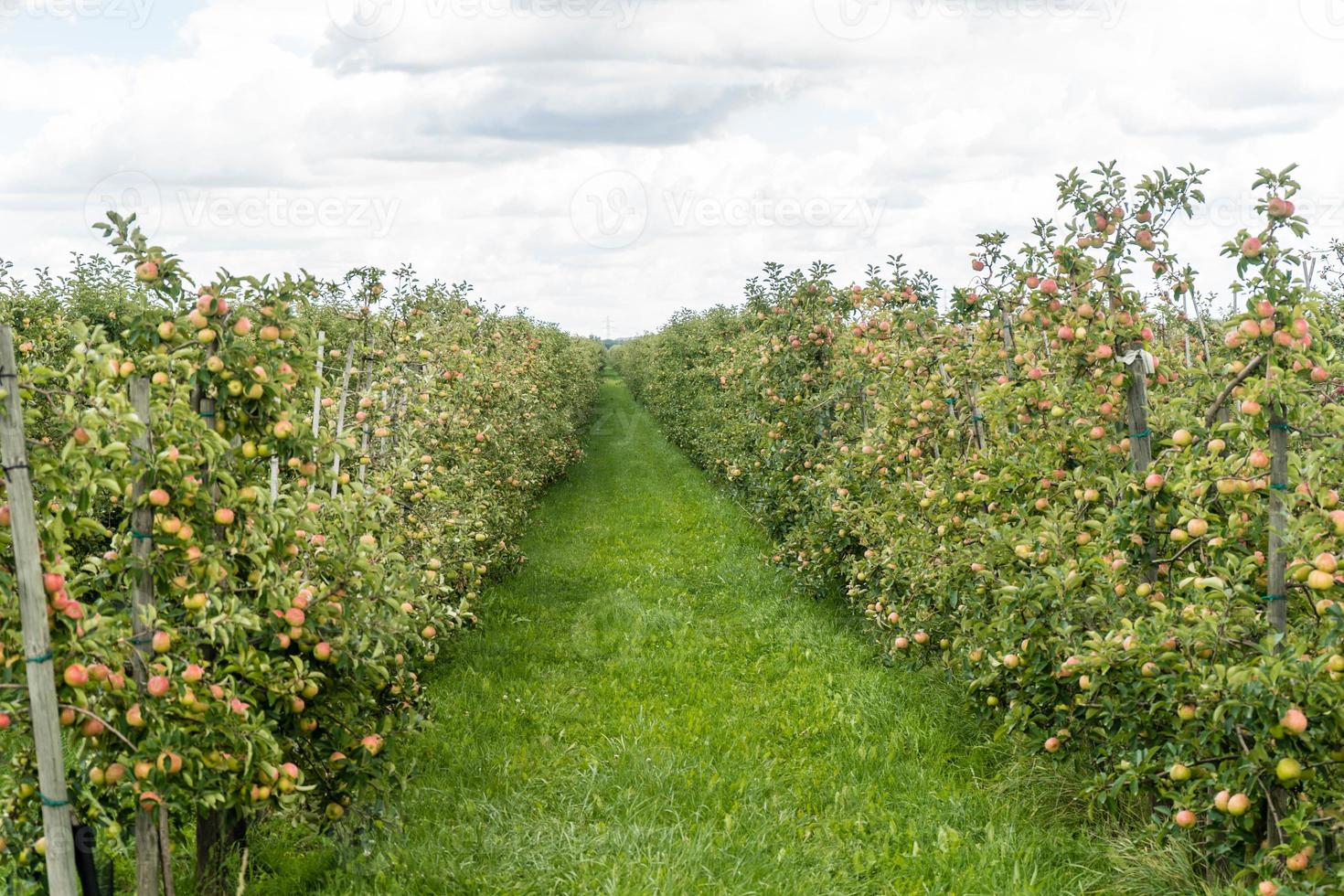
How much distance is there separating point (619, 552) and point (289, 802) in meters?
8.10

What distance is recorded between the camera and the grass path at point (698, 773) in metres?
4.21

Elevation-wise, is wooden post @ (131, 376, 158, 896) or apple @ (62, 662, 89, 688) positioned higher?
wooden post @ (131, 376, 158, 896)

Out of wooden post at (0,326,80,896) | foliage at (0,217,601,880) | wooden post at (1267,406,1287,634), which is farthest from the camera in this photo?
wooden post at (1267,406,1287,634)

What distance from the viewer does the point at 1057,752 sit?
168 inches

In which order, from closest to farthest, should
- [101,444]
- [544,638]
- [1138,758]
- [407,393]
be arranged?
1. [101,444]
2. [1138,758]
3. [407,393]
4. [544,638]

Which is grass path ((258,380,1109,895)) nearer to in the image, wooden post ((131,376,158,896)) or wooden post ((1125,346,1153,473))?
wooden post ((131,376,158,896))

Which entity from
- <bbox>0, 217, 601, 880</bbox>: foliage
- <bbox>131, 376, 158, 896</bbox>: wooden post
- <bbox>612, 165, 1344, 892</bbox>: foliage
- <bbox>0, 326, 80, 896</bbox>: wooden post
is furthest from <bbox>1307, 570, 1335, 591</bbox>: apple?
<bbox>0, 326, 80, 896</bbox>: wooden post

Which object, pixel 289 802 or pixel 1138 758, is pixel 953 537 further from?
pixel 289 802

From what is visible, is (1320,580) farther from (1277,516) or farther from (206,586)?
(206,586)

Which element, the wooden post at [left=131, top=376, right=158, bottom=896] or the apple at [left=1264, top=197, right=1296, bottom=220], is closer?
the wooden post at [left=131, top=376, right=158, bottom=896]

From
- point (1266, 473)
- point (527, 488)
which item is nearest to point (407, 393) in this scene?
point (1266, 473)

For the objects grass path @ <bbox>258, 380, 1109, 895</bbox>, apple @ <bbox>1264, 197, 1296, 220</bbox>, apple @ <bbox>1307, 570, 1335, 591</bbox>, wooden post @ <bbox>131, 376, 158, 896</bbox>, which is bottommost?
grass path @ <bbox>258, 380, 1109, 895</bbox>

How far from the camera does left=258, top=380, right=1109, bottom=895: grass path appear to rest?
4215mm

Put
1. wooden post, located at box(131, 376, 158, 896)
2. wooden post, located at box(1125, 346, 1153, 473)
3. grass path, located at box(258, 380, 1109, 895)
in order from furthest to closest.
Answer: grass path, located at box(258, 380, 1109, 895)
wooden post, located at box(1125, 346, 1153, 473)
wooden post, located at box(131, 376, 158, 896)
